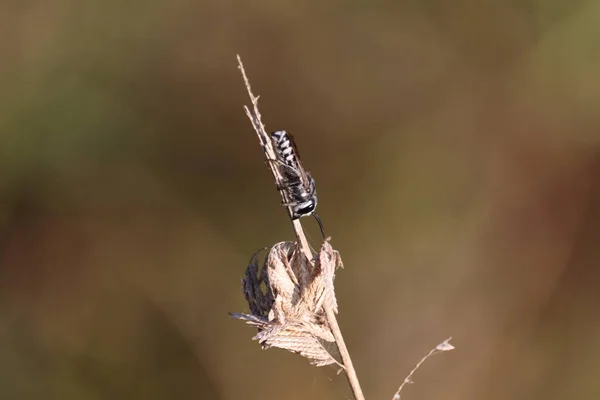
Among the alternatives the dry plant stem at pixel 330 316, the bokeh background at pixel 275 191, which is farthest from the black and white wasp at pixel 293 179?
the bokeh background at pixel 275 191

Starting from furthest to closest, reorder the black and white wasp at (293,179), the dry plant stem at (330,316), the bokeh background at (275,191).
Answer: the bokeh background at (275,191)
the black and white wasp at (293,179)
the dry plant stem at (330,316)

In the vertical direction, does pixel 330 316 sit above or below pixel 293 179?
below

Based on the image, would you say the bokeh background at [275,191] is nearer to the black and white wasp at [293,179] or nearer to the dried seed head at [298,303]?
the black and white wasp at [293,179]

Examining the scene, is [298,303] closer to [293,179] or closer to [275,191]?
[293,179]

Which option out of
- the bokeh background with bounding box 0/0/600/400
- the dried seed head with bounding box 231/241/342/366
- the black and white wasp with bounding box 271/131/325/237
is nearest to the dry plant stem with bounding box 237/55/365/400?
the dried seed head with bounding box 231/241/342/366

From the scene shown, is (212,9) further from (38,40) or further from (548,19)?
(548,19)

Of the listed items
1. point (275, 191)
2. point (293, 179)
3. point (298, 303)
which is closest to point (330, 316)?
point (298, 303)
